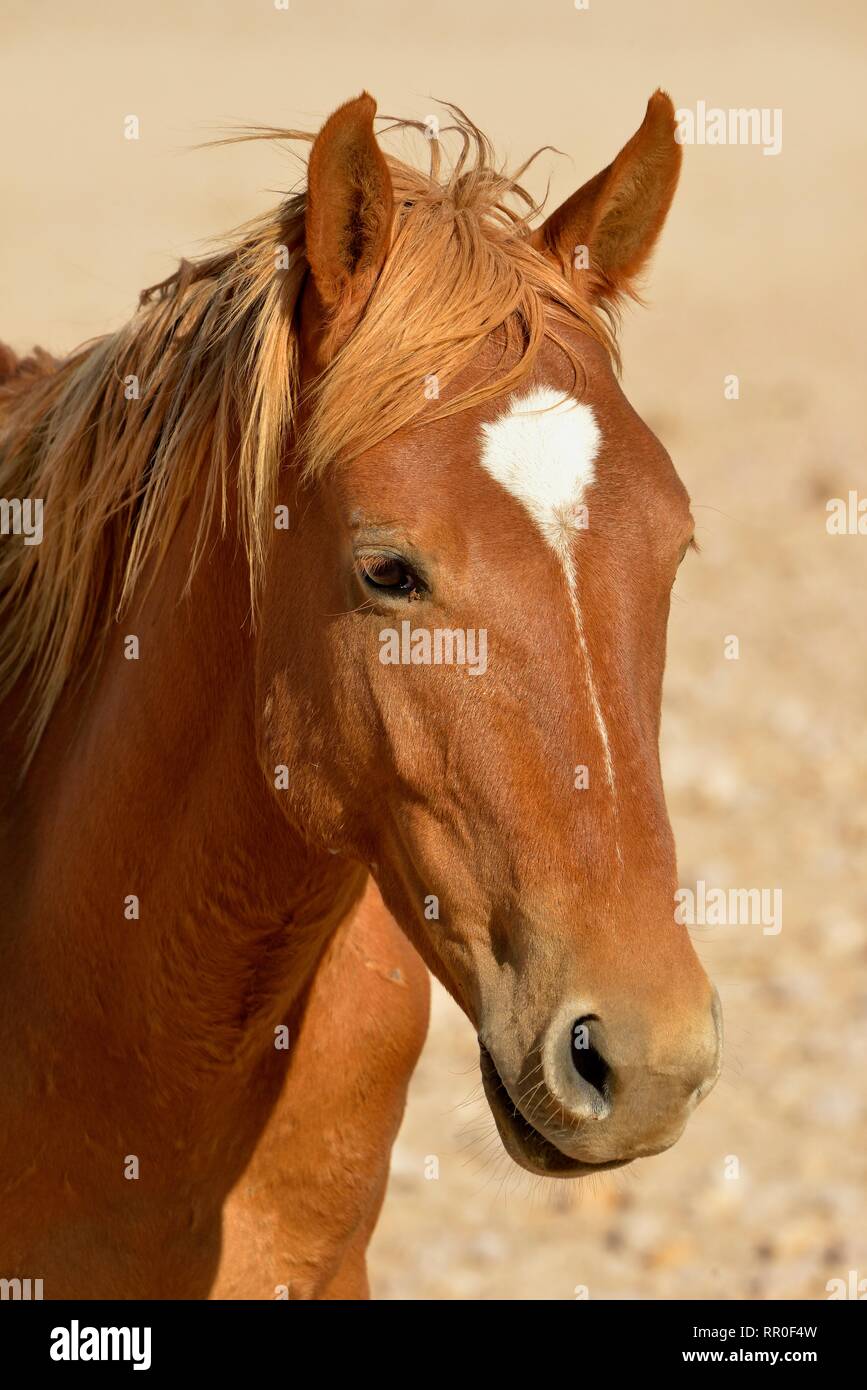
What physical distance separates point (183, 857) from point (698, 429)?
471 inches

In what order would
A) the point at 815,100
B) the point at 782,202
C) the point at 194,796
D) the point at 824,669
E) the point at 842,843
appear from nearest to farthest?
the point at 194,796, the point at 842,843, the point at 824,669, the point at 782,202, the point at 815,100

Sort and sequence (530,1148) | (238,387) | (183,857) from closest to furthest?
(530,1148) → (238,387) → (183,857)

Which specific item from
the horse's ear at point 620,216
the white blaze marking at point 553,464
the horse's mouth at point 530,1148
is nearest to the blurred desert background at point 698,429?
the horse's ear at point 620,216

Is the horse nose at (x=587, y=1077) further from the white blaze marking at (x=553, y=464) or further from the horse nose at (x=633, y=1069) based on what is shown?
the white blaze marking at (x=553, y=464)

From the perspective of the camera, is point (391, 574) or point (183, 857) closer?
point (391, 574)

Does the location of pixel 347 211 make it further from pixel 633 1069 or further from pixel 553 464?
pixel 633 1069

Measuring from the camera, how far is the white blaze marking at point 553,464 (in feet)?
7.75

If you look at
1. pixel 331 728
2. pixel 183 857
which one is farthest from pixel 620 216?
pixel 183 857

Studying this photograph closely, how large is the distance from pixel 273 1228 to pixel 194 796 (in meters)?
0.97

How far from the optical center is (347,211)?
2.61 meters

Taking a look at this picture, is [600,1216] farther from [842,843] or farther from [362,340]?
[362,340]

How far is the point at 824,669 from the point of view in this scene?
32.1 ft

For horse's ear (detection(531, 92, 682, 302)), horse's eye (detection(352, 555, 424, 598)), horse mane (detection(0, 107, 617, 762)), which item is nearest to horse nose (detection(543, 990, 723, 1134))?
horse's eye (detection(352, 555, 424, 598))
